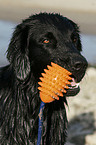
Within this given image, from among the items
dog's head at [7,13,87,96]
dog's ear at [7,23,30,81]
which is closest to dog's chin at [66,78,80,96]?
dog's head at [7,13,87,96]

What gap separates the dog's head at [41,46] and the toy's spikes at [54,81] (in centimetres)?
10

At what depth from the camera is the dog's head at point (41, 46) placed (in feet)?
11.7

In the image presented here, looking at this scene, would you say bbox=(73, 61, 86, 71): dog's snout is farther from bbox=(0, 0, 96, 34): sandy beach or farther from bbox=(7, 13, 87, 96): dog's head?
bbox=(0, 0, 96, 34): sandy beach

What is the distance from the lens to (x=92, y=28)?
54.3 ft

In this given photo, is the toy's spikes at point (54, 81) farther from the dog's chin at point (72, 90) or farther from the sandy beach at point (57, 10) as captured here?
the sandy beach at point (57, 10)

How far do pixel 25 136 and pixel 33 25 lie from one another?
144cm

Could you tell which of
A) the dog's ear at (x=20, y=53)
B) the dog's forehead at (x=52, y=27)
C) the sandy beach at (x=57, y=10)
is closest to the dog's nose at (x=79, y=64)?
the dog's forehead at (x=52, y=27)

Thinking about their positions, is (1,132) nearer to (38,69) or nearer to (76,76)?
(38,69)

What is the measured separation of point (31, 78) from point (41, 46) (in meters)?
0.44

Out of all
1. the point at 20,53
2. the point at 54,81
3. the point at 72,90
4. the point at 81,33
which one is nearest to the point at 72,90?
the point at 72,90

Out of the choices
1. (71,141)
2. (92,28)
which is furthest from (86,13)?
(71,141)

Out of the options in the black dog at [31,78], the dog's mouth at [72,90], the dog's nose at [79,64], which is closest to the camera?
the dog's nose at [79,64]

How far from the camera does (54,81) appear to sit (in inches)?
134

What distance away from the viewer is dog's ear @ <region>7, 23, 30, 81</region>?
147 inches
